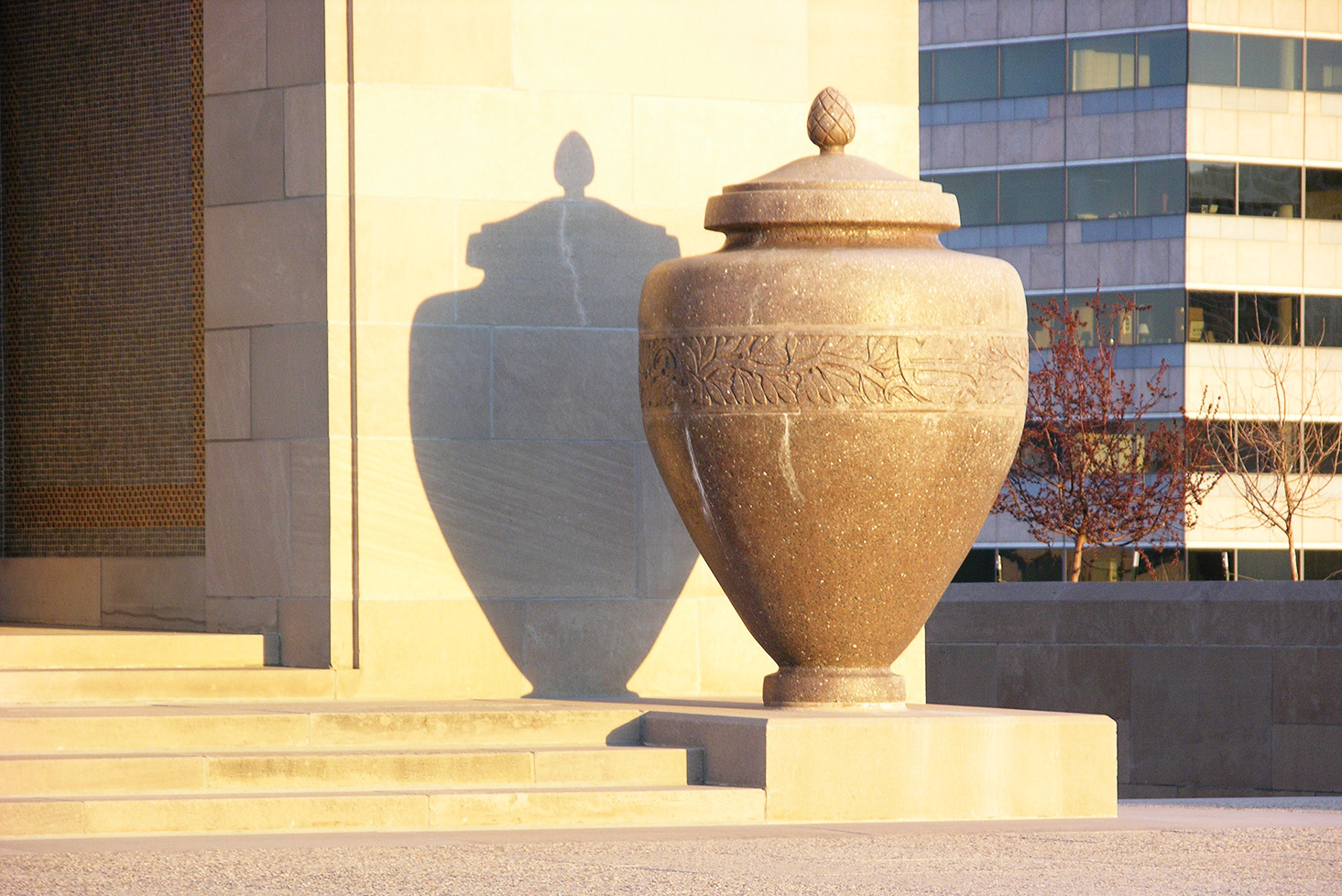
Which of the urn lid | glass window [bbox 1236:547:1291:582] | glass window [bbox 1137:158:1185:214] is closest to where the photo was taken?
the urn lid

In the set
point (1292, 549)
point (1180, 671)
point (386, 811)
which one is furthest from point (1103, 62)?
point (386, 811)

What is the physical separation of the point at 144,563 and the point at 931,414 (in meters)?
4.57

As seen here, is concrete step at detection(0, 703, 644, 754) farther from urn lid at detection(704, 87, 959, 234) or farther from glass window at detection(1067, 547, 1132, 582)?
glass window at detection(1067, 547, 1132, 582)

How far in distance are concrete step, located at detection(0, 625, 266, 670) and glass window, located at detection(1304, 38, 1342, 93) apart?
152ft

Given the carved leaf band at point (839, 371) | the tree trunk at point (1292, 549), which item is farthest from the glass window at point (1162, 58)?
the carved leaf band at point (839, 371)

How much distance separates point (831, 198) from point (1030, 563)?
41.6 m

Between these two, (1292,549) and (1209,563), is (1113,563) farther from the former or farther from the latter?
(1292,549)

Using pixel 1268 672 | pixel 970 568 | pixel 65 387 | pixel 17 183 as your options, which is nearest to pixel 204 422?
pixel 65 387

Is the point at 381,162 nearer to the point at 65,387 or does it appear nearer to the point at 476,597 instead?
the point at 476,597

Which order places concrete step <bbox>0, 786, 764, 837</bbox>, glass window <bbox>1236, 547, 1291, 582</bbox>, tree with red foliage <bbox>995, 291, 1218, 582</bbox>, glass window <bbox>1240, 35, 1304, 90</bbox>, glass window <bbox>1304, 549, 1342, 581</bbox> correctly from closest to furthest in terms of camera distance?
concrete step <bbox>0, 786, 764, 837</bbox>, tree with red foliage <bbox>995, 291, 1218, 582</bbox>, glass window <bbox>1236, 547, 1291, 582</bbox>, glass window <bbox>1304, 549, 1342, 581</bbox>, glass window <bbox>1240, 35, 1304, 90</bbox>

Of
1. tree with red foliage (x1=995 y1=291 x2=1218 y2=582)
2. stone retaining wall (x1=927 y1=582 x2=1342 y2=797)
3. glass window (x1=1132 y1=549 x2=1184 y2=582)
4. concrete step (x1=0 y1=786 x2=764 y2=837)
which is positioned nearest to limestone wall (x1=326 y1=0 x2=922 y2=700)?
concrete step (x1=0 y1=786 x2=764 y2=837)

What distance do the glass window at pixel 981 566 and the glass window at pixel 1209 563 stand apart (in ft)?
15.3

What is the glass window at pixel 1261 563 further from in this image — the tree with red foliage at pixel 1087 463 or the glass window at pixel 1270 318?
the tree with red foliage at pixel 1087 463

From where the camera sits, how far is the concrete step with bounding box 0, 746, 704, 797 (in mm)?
7598
